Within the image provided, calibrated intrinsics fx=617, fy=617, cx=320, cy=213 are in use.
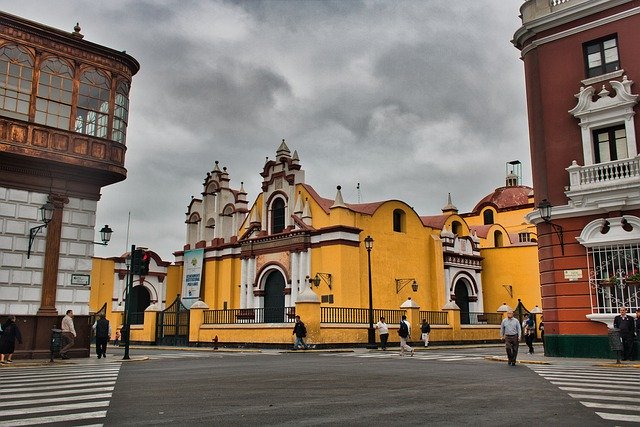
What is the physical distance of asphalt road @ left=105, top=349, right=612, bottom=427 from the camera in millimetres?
7324

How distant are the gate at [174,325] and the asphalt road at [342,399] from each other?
1935cm

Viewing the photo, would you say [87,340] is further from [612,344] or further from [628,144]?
[628,144]

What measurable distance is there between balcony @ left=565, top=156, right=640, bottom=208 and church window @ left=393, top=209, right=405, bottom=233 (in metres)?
17.3

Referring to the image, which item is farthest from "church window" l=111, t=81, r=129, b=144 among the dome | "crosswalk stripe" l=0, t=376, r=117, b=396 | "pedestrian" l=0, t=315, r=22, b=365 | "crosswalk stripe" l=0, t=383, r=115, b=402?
the dome

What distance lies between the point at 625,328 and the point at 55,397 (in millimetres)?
14911

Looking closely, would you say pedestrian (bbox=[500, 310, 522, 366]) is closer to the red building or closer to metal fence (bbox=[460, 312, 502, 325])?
the red building

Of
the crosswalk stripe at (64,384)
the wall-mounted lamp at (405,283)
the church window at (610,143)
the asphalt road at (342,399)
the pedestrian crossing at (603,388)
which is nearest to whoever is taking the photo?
the asphalt road at (342,399)

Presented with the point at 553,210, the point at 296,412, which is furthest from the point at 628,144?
the point at 296,412

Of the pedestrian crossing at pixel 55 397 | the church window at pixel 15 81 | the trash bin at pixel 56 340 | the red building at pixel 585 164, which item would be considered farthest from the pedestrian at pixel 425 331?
the church window at pixel 15 81

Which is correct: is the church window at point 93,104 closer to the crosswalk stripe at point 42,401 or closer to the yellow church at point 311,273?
the yellow church at point 311,273

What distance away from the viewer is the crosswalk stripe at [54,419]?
702 centimetres

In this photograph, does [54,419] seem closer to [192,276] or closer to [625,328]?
[625,328]

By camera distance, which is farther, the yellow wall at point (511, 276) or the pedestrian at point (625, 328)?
the yellow wall at point (511, 276)

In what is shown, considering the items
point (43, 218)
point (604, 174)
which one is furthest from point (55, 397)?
point (604, 174)
